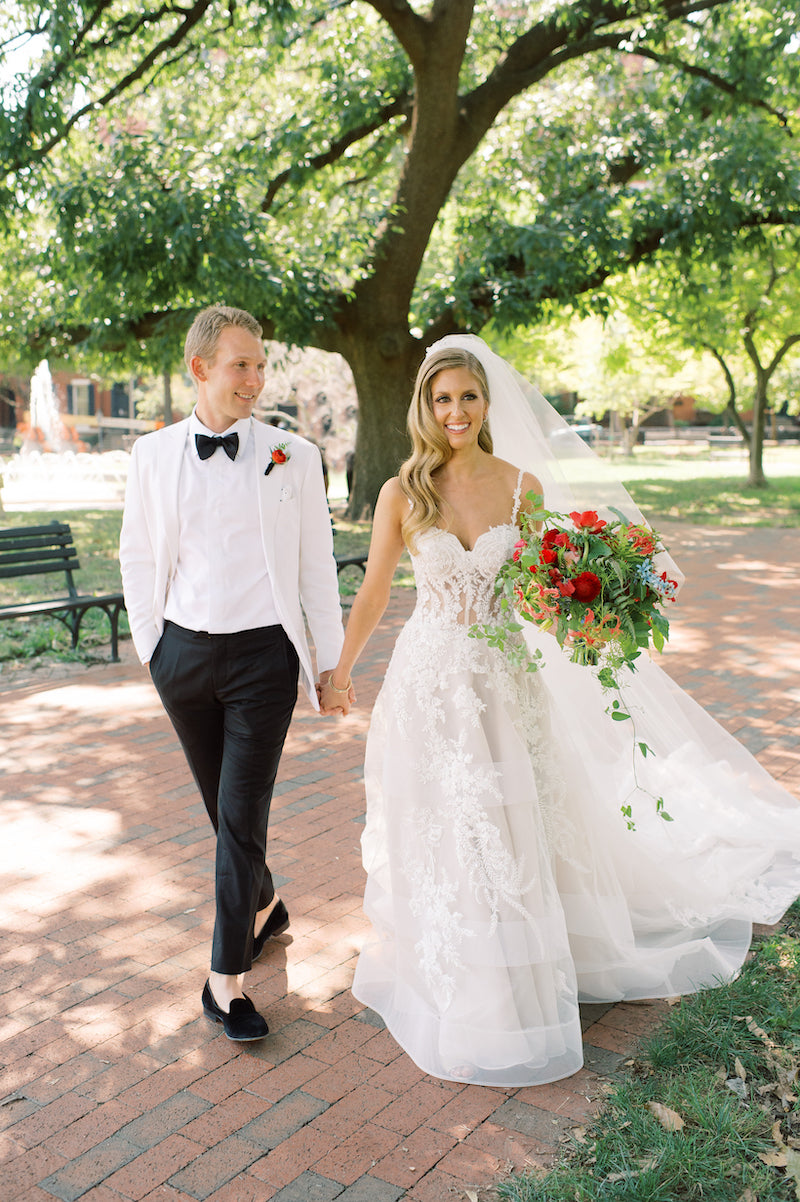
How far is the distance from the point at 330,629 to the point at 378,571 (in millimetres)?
274

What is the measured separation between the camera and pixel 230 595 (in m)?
3.53

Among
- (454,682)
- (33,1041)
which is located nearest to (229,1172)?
(33,1041)

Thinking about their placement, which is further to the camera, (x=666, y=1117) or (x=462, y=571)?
(x=462, y=571)

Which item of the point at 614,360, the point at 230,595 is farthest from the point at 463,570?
the point at 614,360

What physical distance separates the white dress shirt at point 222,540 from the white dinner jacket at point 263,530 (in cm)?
4

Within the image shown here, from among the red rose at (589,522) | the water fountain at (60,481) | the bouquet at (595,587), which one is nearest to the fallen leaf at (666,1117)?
the bouquet at (595,587)

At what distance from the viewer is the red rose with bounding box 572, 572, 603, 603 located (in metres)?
3.25

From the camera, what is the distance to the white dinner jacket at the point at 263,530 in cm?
359

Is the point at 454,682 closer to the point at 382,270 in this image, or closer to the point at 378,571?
the point at 378,571

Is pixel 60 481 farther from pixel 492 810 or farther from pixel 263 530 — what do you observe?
pixel 492 810

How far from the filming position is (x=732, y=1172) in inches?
111

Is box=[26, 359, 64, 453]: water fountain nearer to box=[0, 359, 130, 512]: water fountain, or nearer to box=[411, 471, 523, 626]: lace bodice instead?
box=[0, 359, 130, 512]: water fountain

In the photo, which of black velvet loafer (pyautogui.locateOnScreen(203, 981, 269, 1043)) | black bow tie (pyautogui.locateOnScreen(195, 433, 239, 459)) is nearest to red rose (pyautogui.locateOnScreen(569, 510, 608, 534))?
black bow tie (pyautogui.locateOnScreen(195, 433, 239, 459))

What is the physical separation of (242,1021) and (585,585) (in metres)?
1.82
